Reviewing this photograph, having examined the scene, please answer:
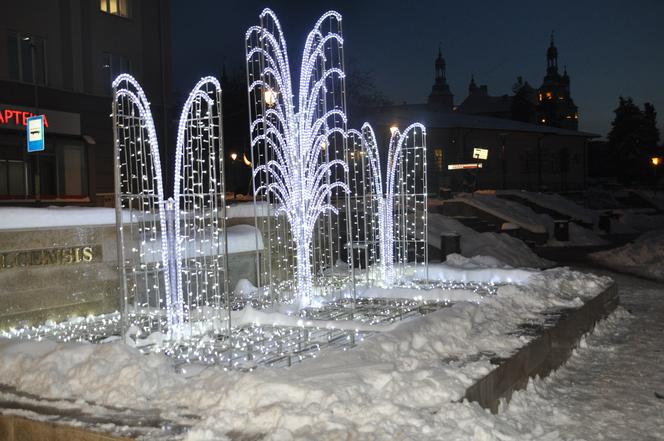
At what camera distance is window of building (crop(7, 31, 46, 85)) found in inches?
869

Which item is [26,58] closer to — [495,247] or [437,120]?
[495,247]

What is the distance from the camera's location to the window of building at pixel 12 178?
2277 cm

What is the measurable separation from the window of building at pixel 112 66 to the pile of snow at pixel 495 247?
12908mm

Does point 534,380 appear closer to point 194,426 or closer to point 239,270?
point 194,426

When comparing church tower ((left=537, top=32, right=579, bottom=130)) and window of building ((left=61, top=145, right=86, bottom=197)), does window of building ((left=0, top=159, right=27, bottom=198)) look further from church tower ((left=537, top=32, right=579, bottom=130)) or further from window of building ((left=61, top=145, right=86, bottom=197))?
church tower ((left=537, top=32, right=579, bottom=130))

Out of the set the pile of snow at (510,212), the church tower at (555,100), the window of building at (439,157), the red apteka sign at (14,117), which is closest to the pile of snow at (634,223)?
the pile of snow at (510,212)

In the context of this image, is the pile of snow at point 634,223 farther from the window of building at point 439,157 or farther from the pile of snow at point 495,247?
the pile of snow at point 495,247

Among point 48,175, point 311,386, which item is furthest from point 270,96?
point 48,175

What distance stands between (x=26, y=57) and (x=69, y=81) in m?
1.69

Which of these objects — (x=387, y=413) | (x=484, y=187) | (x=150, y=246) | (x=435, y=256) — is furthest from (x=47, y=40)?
(x=484, y=187)

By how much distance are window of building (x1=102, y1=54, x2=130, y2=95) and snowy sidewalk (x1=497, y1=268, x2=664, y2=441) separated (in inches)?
817

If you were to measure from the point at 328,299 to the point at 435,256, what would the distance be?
30.2 feet

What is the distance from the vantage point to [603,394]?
666 cm

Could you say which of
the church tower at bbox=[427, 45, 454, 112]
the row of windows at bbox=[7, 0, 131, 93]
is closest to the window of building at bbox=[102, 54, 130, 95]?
the row of windows at bbox=[7, 0, 131, 93]
